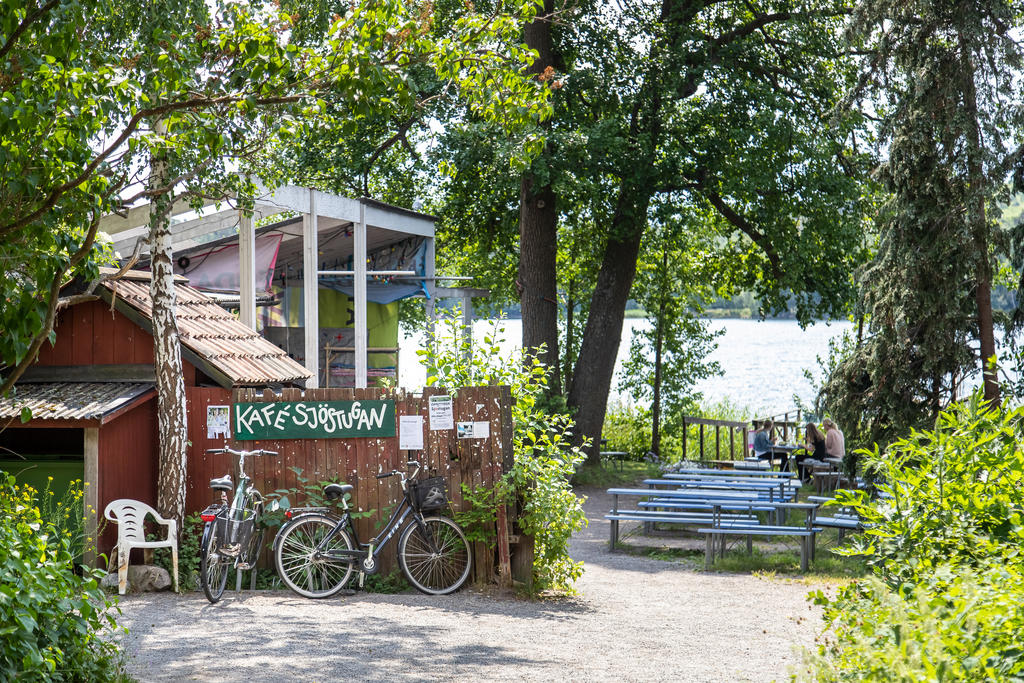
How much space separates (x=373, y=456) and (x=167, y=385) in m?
1.93

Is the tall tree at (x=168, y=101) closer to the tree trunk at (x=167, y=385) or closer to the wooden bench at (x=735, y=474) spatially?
the tree trunk at (x=167, y=385)

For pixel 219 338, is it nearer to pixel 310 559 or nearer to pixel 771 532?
pixel 310 559

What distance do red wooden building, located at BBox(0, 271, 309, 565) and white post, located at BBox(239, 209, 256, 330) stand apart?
2.05 meters

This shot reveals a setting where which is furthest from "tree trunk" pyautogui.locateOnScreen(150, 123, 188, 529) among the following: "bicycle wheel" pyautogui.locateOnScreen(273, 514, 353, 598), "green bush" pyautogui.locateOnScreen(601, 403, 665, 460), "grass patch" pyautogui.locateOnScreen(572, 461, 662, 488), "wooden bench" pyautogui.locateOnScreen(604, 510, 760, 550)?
"green bush" pyautogui.locateOnScreen(601, 403, 665, 460)

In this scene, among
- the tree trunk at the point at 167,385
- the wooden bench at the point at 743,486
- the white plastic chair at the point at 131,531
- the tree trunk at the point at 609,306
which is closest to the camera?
the white plastic chair at the point at 131,531

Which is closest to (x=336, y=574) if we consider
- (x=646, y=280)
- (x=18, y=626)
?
(x=18, y=626)

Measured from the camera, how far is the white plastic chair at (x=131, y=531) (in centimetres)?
870

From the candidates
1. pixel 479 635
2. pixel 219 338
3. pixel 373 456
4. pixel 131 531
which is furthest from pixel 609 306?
pixel 479 635

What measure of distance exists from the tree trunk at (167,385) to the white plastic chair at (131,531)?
0.19 metres

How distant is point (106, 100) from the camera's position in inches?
219

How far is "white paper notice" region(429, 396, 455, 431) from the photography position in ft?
30.1

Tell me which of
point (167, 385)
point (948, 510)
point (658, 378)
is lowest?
point (948, 510)

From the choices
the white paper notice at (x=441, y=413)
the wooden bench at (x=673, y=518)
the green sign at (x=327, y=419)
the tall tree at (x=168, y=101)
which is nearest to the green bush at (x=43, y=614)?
Answer: the tall tree at (x=168, y=101)

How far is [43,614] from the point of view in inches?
179
